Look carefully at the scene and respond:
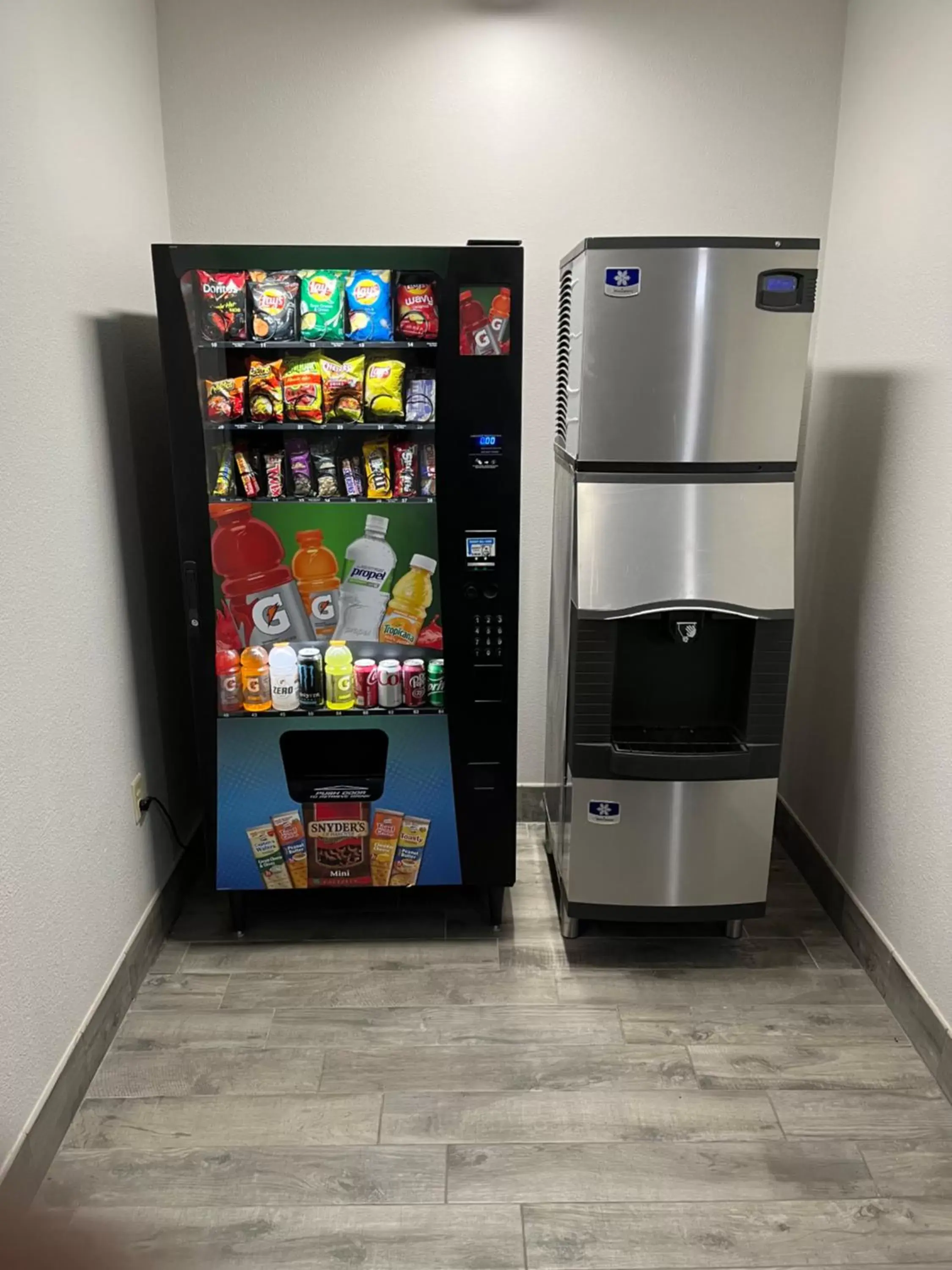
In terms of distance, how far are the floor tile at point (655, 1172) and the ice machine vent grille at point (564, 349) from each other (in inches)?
65.1

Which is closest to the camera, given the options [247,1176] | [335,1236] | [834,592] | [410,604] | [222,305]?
[335,1236]

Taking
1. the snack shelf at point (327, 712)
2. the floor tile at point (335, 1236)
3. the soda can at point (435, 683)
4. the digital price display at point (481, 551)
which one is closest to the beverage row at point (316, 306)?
the digital price display at point (481, 551)

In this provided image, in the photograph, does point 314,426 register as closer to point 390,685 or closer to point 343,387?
point 343,387

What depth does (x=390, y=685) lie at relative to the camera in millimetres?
2246

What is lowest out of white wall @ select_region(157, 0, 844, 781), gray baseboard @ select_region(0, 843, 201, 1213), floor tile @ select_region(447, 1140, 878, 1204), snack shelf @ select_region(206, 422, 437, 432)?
floor tile @ select_region(447, 1140, 878, 1204)

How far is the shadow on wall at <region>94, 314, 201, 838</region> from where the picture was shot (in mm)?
2119

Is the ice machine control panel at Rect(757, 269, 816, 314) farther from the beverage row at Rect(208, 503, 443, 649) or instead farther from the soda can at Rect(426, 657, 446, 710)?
the soda can at Rect(426, 657, 446, 710)

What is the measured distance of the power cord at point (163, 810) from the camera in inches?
88.0

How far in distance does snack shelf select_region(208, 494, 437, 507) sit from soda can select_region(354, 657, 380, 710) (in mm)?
425

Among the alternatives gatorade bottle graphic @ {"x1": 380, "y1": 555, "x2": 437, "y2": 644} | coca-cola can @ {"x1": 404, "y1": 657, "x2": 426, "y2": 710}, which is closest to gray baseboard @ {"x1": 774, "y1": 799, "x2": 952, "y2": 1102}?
coca-cola can @ {"x1": 404, "y1": 657, "x2": 426, "y2": 710}

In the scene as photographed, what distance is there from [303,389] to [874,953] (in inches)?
78.7

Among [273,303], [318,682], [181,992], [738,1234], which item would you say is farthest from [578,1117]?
[273,303]

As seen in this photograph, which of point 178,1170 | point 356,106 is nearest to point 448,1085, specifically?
point 178,1170

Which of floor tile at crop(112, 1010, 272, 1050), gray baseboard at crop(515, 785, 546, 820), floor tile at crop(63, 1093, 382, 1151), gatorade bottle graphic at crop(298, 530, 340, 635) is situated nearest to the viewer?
floor tile at crop(63, 1093, 382, 1151)
